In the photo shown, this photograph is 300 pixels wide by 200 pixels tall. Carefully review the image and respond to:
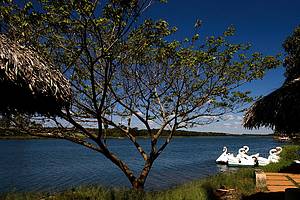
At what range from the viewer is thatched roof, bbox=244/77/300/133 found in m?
8.46

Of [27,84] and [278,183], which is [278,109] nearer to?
[278,183]

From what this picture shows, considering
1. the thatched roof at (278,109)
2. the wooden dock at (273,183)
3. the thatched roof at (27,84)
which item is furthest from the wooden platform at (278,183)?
the thatched roof at (27,84)

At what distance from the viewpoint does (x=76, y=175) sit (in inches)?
1028

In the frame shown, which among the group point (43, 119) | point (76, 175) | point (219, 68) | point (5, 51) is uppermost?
point (219, 68)

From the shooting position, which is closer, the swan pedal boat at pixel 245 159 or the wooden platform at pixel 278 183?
the wooden platform at pixel 278 183

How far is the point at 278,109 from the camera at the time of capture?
864 cm

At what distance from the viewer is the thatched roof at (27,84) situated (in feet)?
19.2

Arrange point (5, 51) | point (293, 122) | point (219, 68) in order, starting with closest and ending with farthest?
point (5, 51) < point (293, 122) < point (219, 68)

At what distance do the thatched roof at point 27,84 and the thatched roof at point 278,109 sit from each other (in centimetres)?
475

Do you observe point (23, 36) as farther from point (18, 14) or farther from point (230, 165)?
point (230, 165)

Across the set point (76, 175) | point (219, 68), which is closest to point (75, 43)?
point (219, 68)

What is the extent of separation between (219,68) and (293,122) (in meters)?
2.58

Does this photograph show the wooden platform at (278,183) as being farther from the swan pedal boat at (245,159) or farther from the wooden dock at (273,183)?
the swan pedal boat at (245,159)

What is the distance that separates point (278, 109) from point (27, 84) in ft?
18.4
